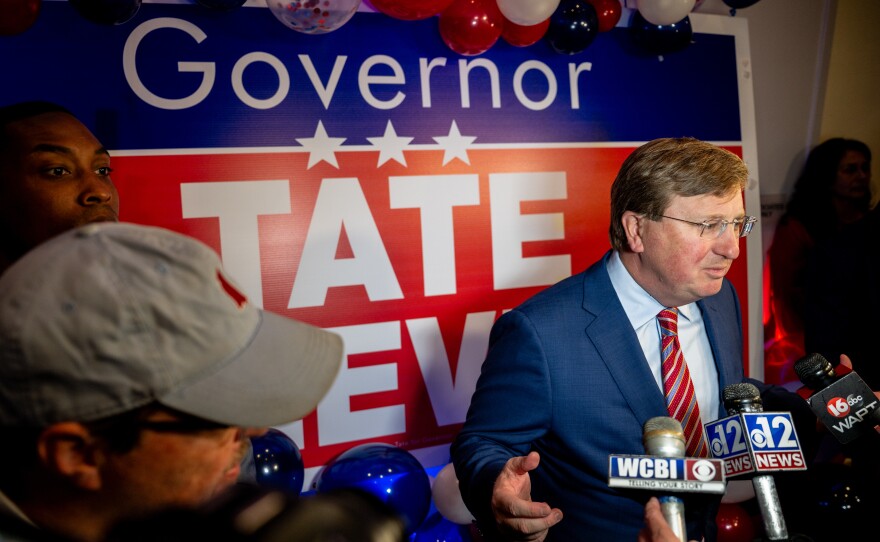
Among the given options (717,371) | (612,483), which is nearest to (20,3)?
(612,483)

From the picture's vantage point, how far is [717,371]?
6.68 feet

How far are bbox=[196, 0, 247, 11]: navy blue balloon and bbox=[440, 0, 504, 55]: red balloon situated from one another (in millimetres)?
892

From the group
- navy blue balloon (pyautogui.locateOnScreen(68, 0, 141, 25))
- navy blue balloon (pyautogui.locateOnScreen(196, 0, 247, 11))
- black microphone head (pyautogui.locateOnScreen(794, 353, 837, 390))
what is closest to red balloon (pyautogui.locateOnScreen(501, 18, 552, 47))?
navy blue balloon (pyautogui.locateOnScreen(196, 0, 247, 11))

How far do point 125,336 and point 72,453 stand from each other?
161mm

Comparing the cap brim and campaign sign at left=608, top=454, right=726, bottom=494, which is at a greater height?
the cap brim

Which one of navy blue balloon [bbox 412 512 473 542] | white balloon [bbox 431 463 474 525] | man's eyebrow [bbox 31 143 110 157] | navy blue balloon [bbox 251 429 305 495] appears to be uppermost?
man's eyebrow [bbox 31 143 110 157]

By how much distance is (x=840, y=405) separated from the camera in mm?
1626

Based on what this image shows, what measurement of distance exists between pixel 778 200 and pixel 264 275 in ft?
11.1

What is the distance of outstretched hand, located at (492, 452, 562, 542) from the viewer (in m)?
1.43

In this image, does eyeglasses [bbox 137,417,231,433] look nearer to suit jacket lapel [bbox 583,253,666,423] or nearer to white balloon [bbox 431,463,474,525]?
suit jacket lapel [bbox 583,253,666,423]

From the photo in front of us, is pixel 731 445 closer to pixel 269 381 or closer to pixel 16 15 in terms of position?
pixel 269 381

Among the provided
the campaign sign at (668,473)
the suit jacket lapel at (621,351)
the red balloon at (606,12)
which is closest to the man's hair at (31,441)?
the campaign sign at (668,473)

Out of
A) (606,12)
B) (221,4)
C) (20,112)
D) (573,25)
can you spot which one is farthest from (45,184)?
(606,12)

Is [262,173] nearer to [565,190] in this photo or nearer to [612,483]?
[565,190]
